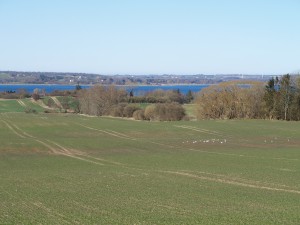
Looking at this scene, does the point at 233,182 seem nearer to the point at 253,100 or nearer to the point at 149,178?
the point at 149,178

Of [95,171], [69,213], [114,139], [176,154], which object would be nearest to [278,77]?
[114,139]

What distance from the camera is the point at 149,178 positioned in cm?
3086

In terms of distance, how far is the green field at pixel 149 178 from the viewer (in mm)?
18906

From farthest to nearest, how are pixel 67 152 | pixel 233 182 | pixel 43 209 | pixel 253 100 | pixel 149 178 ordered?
pixel 253 100, pixel 67 152, pixel 149 178, pixel 233 182, pixel 43 209

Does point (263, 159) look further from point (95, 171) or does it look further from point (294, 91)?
point (294, 91)

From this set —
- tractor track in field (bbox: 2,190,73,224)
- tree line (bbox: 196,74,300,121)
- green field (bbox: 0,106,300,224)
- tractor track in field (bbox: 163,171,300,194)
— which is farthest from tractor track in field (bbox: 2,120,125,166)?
tree line (bbox: 196,74,300,121)

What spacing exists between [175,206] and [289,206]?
502 cm

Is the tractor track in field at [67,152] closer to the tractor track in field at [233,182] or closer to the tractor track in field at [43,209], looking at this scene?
the tractor track in field at [233,182]

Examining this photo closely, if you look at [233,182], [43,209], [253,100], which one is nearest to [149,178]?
[233,182]

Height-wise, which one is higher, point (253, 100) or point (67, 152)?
point (253, 100)

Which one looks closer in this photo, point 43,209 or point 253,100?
point 43,209

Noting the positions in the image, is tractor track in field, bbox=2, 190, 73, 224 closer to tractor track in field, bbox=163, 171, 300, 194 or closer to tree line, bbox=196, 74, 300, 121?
tractor track in field, bbox=163, 171, 300, 194

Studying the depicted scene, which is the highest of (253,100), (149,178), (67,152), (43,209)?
(43,209)

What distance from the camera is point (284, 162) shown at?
40219 millimetres
